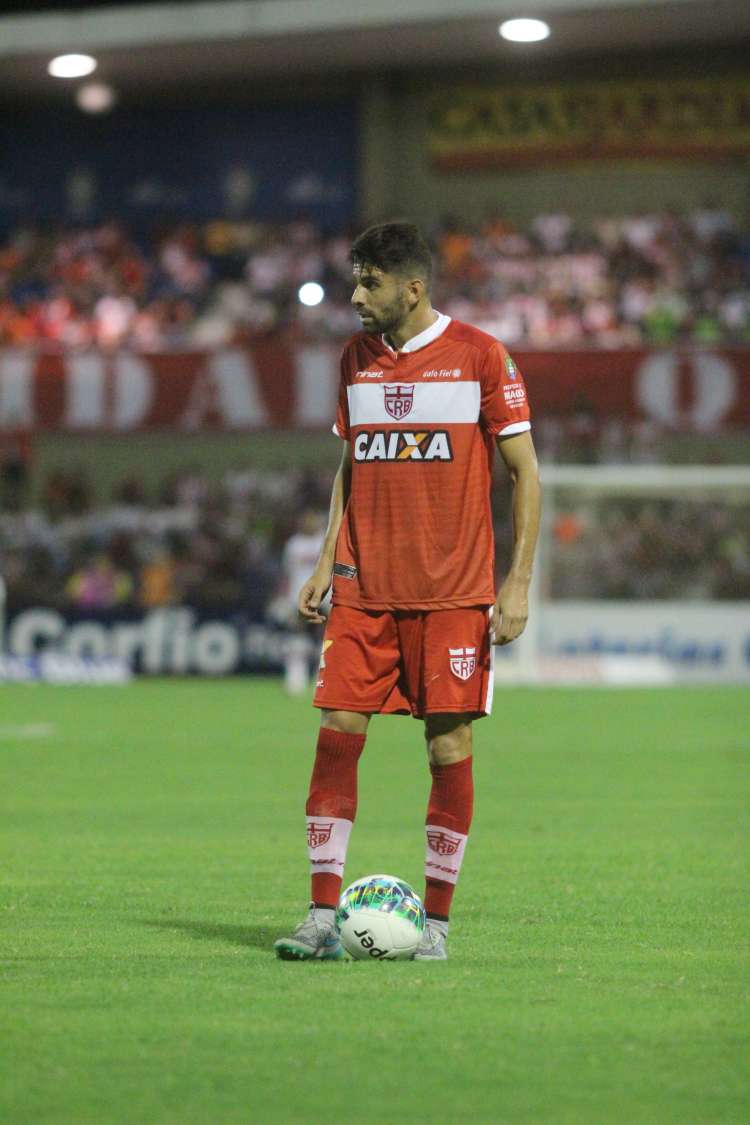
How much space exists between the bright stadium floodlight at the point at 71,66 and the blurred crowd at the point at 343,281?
2654 millimetres

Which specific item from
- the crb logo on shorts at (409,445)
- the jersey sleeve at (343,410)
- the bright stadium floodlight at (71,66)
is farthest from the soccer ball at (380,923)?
the bright stadium floodlight at (71,66)

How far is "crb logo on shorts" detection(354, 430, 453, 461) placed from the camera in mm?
5801

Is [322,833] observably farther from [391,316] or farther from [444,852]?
[391,316]

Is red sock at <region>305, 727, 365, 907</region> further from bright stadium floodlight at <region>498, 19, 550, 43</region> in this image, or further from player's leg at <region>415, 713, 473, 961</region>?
bright stadium floodlight at <region>498, 19, 550, 43</region>

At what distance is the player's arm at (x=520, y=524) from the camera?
5695mm

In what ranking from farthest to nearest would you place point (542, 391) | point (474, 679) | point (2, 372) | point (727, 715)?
1. point (2, 372)
2. point (542, 391)
3. point (727, 715)
4. point (474, 679)

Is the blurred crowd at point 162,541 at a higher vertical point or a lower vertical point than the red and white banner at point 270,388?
lower

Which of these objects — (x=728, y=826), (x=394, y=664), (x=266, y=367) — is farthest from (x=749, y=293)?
(x=394, y=664)

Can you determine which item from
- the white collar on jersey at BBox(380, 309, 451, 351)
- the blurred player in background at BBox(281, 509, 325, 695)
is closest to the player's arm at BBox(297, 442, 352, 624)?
the white collar on jersey at BBox(380, 309, 451, 351)

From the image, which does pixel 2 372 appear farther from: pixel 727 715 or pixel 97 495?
pixel 727 715

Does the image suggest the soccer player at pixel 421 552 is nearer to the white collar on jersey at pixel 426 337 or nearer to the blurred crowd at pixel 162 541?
the white collar on jersey at pixel 426 337

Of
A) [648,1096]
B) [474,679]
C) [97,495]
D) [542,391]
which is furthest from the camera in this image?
[97,495]

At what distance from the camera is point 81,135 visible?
33375mm

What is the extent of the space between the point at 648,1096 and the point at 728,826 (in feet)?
19.7
